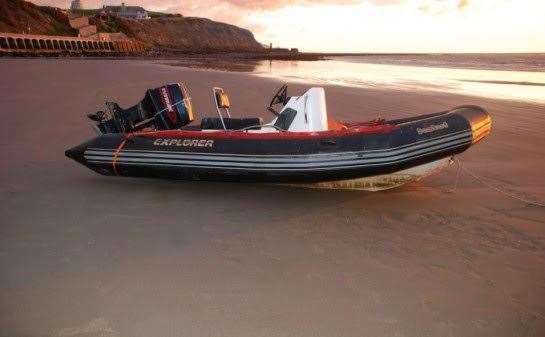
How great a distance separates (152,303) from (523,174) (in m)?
5.86

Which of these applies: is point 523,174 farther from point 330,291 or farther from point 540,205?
point 330,291

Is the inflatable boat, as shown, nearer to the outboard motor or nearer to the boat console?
the boat console

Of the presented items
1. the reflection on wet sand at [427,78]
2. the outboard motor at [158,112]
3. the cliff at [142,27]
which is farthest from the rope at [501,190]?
the cliff at [142,27]

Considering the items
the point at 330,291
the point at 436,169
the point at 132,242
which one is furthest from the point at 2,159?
the point at 436,169

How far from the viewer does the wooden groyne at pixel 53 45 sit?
37.8 meters

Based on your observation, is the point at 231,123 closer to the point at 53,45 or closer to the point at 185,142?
the point at 185,142

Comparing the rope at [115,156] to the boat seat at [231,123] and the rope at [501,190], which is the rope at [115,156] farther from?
the rope at [501,190]

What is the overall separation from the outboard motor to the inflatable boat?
27cm

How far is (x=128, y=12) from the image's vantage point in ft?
428

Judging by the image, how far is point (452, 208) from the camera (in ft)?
17.0

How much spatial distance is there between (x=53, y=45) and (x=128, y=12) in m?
91.6

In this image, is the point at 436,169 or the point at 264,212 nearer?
the point at 264,212

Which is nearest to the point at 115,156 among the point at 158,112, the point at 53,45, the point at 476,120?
the point at 158,112

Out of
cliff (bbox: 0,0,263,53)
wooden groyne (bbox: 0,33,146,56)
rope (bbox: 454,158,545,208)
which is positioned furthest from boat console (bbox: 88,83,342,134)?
cliff (bbox: 0,0,263,53)
